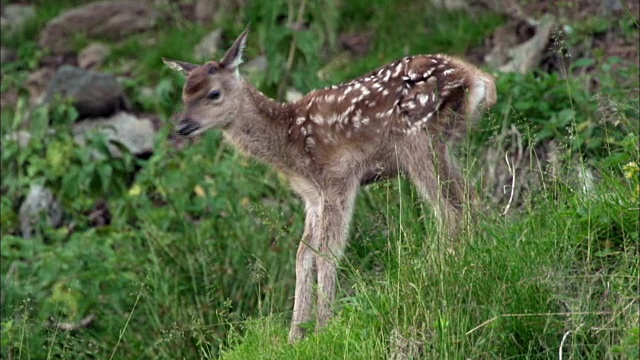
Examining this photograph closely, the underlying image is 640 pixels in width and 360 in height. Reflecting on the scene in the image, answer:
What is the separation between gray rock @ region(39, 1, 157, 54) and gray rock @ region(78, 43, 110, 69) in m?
0.28

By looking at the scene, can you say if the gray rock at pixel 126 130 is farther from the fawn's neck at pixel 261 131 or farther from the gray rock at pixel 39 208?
the fawn's neck at pixel 261 131

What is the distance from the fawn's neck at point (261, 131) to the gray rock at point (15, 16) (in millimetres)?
7877

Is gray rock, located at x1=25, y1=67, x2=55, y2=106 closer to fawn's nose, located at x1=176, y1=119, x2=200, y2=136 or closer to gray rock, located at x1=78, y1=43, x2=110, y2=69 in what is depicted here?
gray rock, located at x1=78, y1=43, x2=110, y2=69

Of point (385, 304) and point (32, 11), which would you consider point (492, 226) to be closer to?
point (385, 304)

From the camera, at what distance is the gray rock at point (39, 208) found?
40.2 feet

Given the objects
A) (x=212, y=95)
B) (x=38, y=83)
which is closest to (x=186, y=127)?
(x=212, y=95)

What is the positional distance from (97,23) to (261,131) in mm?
7708

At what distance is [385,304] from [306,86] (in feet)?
15.1

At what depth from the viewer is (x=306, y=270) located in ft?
27.3

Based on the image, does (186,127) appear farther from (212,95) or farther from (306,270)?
(306,270)

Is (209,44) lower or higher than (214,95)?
lower

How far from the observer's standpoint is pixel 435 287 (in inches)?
249

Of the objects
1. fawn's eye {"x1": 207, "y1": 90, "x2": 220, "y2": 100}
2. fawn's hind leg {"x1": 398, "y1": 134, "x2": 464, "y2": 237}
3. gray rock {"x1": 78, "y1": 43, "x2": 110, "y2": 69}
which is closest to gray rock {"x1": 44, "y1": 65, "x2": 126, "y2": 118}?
gray rock {"x1": 78, "y1": 43, "x2": 110, "y2": 69}

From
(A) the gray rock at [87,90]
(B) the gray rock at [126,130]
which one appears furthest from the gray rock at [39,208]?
(A) the gray rock at [87,90]
